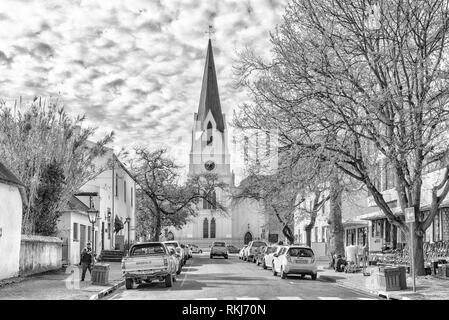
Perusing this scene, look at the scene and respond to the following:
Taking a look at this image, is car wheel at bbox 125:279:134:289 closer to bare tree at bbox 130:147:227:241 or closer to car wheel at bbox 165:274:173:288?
car wheel at bbox 165:274:173:288

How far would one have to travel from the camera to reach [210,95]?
114 meters

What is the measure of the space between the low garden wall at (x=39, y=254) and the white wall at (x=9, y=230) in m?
1.38

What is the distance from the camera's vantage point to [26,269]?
94.2 feet

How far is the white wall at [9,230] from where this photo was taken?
25141 mm

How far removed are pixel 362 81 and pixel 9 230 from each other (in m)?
14.9

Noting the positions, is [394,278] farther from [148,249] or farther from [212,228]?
[212,228]

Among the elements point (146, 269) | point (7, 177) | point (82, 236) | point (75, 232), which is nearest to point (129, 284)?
point (146, 269)

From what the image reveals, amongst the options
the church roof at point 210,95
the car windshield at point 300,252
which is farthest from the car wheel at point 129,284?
the church roof at point 210,95

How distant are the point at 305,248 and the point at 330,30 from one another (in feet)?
35.8

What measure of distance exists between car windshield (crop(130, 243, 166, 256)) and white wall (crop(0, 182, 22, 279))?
467 centimetres

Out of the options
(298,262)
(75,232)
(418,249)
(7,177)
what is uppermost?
(7,177)

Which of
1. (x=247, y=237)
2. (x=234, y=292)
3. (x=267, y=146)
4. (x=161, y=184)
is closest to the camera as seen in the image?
(x=234, y=292)

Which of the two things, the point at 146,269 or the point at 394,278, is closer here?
the point at 394,278
